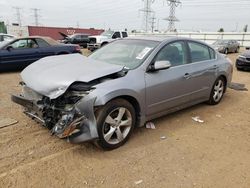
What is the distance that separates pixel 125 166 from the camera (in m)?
3.18

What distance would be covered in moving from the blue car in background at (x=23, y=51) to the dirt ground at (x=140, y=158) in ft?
17.2

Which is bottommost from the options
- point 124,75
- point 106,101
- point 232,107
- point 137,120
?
point 232,107

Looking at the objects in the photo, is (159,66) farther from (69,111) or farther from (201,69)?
(69,111)

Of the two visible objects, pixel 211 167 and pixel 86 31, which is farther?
pixel 86 31

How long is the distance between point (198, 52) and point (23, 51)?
6922 millimetres

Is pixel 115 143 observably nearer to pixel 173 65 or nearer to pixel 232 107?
pixel 173 65

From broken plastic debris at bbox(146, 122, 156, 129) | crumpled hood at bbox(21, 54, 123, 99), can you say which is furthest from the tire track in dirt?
broken plastic debris at bbox(146, 122, 156, 129)

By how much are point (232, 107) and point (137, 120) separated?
289cm

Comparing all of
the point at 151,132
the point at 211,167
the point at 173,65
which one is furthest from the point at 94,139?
the point at 173,65

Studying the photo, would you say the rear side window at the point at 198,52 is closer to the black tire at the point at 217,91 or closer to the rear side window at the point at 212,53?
the rear side window at the point at 212,53

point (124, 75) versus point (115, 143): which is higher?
point (124, 75)

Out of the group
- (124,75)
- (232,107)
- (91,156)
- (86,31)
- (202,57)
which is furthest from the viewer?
(86,31)

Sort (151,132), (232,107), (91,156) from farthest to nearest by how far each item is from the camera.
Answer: (232,107) < (151,132) < (91,156)

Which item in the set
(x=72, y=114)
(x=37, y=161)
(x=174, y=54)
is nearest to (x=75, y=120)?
(x=72, y=114)
